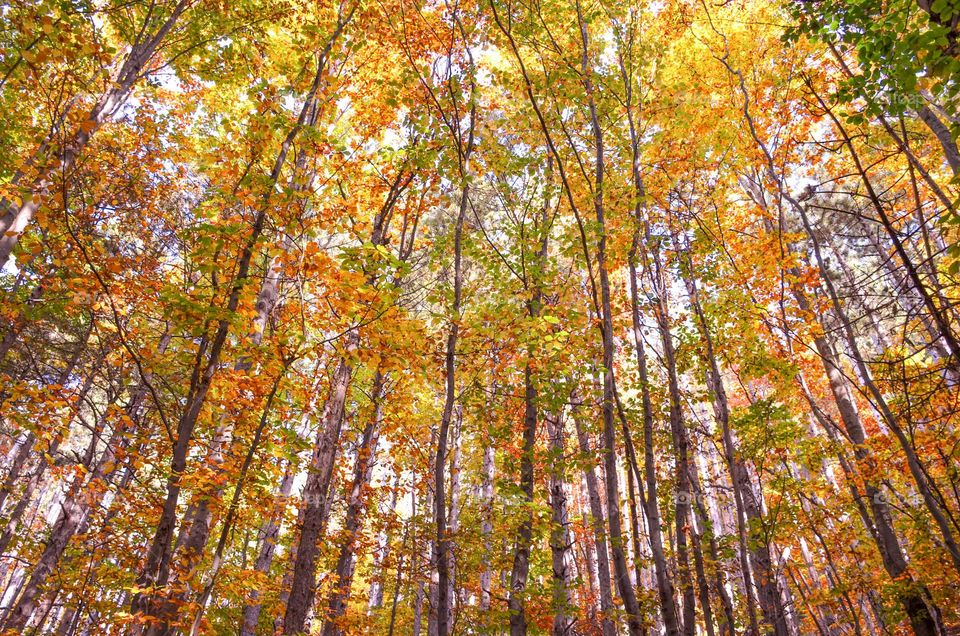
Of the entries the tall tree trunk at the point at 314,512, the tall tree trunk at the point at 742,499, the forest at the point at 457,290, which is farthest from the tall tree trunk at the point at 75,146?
the tall tree trunk at the point at 742,499

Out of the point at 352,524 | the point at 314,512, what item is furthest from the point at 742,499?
the point at 352,524

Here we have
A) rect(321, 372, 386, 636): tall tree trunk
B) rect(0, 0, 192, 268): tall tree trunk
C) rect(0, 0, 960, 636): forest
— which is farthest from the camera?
rect(321, 372, 386, 636): tall tree trunk

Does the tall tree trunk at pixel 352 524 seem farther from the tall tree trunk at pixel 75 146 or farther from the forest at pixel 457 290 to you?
the tall tree trunk at pixel 75 146

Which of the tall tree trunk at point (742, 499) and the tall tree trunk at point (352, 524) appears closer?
the tall tree trunk at point (742, 499)

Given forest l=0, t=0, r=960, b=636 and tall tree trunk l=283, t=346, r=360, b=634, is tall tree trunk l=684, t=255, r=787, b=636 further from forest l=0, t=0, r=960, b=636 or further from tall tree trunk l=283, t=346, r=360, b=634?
tall tree trunk l=283, t=346, r=360, b=634

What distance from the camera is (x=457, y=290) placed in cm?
488

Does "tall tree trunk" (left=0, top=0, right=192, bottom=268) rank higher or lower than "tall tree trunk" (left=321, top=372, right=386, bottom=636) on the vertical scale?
higher

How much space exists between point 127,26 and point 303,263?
6.69 metres

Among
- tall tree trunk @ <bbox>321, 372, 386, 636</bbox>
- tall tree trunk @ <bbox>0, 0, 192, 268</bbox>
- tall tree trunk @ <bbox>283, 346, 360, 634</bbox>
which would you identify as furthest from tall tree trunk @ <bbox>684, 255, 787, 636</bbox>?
tall tree trunk @ <bbox>0, 0, 192, 268</bbox>

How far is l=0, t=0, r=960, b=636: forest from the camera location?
4340 millimetres

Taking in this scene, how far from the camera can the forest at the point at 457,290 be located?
4340mm

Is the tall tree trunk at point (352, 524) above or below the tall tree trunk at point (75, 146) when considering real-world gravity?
below

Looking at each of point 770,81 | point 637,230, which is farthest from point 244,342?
point 770,81

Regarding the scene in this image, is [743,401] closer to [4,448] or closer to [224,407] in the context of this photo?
[224,407]
